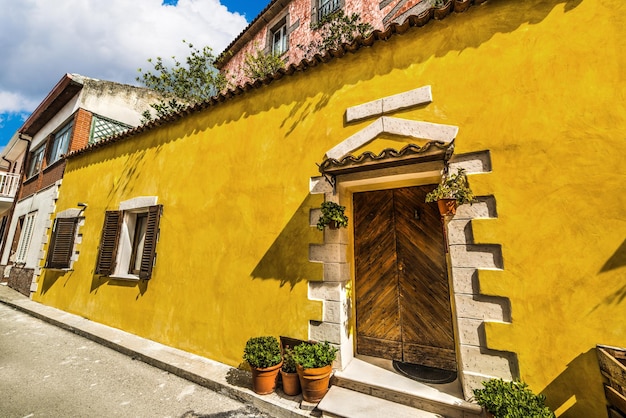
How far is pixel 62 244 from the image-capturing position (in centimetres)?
802

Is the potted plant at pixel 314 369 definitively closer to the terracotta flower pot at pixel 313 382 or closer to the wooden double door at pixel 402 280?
the terracotta flower pot at pixel 313 382

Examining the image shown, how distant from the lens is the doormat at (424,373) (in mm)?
3381

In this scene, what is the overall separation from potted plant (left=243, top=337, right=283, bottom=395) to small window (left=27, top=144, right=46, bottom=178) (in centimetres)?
1489

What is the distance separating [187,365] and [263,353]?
1714mm

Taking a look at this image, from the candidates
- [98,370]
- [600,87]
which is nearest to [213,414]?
[98,370]

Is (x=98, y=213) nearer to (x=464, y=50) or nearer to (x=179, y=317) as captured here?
(x=179, y=317)

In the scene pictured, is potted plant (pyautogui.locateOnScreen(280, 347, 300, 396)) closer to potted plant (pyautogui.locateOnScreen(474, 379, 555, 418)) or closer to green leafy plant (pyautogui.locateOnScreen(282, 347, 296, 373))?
green leafy plant (pyautogui.locateOnScreen(282, 347, 296, 373))

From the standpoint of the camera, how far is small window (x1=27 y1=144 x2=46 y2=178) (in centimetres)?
1256

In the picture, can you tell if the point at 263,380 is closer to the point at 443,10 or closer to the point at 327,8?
the point at 443,10

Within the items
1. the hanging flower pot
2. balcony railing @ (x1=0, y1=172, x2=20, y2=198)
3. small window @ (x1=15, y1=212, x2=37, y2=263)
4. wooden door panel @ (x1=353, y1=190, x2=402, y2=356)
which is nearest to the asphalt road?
wooden door panel @ (x1=353, y1=190, x2=402, y2=356)

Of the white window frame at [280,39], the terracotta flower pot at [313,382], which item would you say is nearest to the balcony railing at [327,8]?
the white window frame at [280,39]

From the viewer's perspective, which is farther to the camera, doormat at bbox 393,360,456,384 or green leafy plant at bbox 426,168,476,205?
doormat at bbox 393,360,456,384

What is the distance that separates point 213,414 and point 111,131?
12.2 metres

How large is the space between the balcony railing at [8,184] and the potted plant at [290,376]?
57.7 ft
